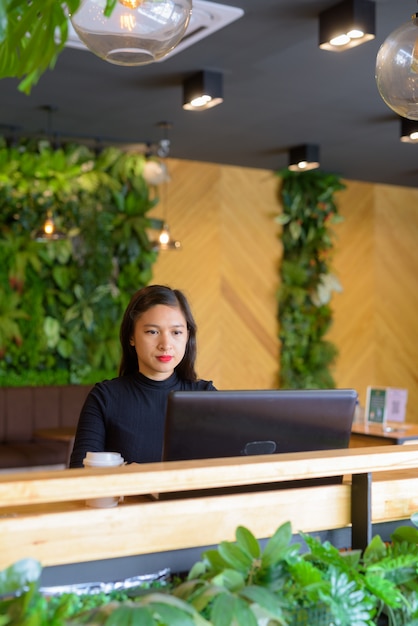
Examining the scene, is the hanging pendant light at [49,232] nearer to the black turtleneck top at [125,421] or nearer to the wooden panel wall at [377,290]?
the wooden panel wall at [377,290]

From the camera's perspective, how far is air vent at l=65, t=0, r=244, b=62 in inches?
172

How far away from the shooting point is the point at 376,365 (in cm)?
980

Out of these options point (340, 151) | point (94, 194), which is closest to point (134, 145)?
point (94, 194)

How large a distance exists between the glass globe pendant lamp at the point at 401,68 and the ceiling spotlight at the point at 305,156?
559cm

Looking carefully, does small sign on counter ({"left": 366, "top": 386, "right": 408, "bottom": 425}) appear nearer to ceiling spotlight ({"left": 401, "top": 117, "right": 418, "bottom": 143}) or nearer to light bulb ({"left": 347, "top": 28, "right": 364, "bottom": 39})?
ceiling spotlight ({"left": 401, "top": 117, "right": 418, "bottom": 143})

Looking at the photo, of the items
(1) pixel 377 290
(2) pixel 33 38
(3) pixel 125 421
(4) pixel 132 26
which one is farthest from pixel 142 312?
(1) pixel 377 290

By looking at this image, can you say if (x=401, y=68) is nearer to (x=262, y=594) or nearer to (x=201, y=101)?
(x=262, y=594)

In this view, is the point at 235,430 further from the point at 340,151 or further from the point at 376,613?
the point at 340,151

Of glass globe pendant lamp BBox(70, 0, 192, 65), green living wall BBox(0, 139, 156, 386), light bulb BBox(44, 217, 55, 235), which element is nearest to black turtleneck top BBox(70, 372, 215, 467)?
glass globe pendant lamp BBox(70, 0, 192, 65)

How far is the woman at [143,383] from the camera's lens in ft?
9.03

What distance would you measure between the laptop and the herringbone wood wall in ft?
21.3

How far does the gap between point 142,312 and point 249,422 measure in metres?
1.09

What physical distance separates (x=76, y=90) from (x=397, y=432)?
3.19m

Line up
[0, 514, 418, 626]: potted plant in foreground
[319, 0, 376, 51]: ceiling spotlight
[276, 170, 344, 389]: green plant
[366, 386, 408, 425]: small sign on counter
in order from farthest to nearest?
[276, 170, 344, 389]: green plant, [366, 386, 408, 425]: small sign on counter, [319, 0, 376, 51]: ceiling spotlight, [0, 514, 418, 626]: potted plant in foreground
